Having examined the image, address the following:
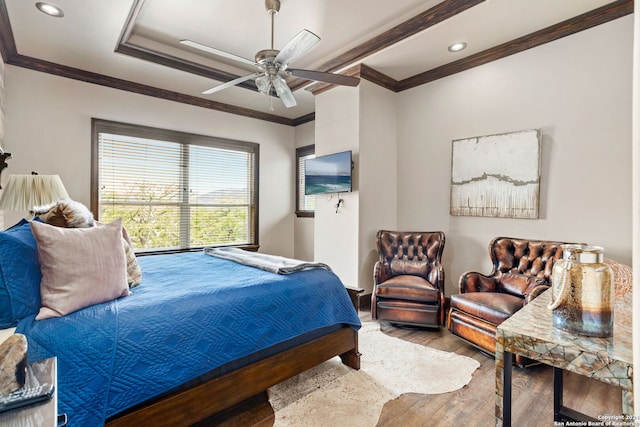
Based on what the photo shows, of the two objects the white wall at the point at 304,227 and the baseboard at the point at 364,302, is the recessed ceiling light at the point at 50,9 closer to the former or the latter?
the white wall at the point at 304,227

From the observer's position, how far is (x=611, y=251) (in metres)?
2.67

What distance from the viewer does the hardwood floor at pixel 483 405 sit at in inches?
70.6

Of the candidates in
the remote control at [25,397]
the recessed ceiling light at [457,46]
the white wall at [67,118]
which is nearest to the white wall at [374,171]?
the recessed ceiling light at [457,46]

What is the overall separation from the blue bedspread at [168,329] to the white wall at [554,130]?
215cm

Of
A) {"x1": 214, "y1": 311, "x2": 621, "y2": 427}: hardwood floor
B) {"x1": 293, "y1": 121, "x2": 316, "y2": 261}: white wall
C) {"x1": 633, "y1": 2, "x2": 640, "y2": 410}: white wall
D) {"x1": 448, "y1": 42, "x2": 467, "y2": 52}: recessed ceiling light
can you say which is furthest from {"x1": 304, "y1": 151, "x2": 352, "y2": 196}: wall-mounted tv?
{"x1": 633, "y1": 2, "x2": 640, "y2": 410}: white wall

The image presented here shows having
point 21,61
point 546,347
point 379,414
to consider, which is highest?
point 21,61

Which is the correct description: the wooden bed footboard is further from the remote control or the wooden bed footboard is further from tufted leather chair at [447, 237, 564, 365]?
tufted leather chair at [447, 237, 564, 365]

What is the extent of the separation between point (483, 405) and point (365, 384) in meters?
0.74

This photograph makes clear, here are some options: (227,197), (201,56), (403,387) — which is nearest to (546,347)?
(403,387)

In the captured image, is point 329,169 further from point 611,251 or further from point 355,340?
point 611,251

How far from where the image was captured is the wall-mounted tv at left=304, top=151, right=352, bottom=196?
152 inches

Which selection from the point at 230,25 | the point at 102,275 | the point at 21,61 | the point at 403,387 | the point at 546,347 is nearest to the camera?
the point at 546,347

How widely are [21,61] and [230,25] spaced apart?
2.38 meters

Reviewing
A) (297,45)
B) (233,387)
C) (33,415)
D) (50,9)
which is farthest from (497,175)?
(50,9)
